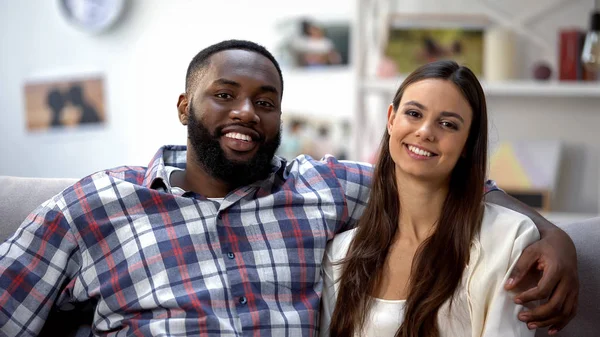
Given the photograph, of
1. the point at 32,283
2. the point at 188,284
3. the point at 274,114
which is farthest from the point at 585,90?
the point at 32,283

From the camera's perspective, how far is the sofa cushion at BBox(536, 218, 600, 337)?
1630 mm

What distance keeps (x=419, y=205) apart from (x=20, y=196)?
2.86ft

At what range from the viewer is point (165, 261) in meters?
1.57

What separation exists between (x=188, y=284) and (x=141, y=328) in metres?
0.12

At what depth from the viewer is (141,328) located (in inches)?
60.2

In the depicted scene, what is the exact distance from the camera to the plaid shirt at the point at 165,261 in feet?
5.02

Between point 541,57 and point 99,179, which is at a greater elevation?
point 541,57

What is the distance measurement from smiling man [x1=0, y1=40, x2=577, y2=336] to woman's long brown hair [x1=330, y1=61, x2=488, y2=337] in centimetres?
8

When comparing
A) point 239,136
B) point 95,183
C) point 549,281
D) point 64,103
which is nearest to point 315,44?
point 64,103

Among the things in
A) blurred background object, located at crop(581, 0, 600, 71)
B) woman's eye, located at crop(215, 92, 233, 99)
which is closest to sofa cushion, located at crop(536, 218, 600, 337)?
woman's eye, located at crop(215, 92, 233, 99)

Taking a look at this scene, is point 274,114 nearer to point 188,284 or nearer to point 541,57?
point 188,284

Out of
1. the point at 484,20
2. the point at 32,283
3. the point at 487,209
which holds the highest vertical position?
the point at 484,20

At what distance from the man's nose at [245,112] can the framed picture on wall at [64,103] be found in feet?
8.01

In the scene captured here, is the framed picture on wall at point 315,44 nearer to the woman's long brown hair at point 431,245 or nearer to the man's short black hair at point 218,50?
the man's short black hair at point 218,50
